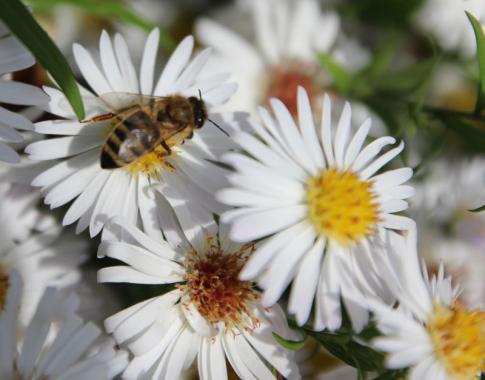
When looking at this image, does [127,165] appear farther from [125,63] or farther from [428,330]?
[428,330]

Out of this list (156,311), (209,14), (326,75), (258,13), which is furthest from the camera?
(209,14)

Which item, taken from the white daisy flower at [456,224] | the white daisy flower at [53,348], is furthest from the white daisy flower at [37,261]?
the white daisy flower at [456,224]

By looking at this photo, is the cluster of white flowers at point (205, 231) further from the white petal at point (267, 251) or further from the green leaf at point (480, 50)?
the green leaf at point (480, 50)

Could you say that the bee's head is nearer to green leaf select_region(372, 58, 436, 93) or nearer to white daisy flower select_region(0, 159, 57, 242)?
white daisy flower select_region(0, 159, 57, 242)

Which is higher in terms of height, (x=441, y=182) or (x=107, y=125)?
(x=107, y=125)

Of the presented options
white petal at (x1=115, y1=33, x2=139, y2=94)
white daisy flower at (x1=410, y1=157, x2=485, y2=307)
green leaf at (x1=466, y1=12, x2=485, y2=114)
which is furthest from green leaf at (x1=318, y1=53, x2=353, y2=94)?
white petal at (x1=115, y1=33, x2=139, y2=94)

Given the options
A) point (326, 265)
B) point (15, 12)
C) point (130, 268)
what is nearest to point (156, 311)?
point (130, 268)

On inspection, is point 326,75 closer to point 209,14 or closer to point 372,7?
point 372,7
